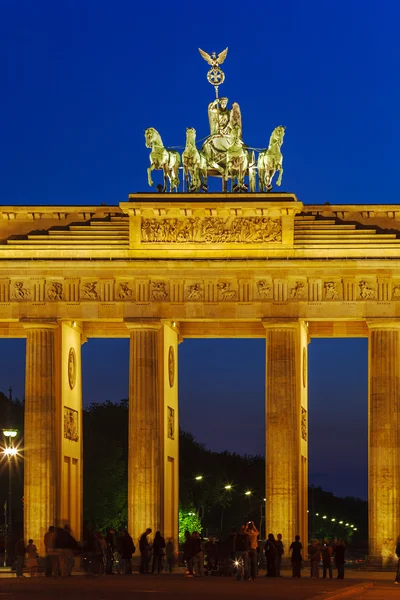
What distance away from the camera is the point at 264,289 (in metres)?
78.4

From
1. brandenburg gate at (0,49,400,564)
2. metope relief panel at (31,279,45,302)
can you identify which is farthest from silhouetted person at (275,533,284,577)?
metope relief panel at (31,279,45,302)

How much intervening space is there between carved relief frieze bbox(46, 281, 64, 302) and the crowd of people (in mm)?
12212

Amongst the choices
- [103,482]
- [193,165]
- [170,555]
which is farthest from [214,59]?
[103,482]

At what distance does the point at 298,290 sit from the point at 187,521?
7433cm

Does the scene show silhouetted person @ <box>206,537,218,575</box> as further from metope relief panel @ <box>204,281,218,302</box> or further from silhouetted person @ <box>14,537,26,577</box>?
metope relief panel @ <box>204,281,218,302</box>

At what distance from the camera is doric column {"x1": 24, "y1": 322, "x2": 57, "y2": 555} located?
77.1 m

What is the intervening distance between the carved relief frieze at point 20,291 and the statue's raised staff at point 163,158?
8295mm

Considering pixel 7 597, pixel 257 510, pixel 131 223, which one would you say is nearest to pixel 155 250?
pixel 131 223

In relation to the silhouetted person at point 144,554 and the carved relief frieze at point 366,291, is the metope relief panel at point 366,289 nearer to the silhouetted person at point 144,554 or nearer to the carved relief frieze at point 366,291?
the carved relief frieze at point 366,291

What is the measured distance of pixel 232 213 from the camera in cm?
7881

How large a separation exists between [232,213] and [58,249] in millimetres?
8625

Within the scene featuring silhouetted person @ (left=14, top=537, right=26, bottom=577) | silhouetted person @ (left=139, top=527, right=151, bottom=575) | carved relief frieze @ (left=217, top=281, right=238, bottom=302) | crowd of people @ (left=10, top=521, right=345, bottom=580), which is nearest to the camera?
crowd of people @ (left=10, top=521, right=345, bottom=580)

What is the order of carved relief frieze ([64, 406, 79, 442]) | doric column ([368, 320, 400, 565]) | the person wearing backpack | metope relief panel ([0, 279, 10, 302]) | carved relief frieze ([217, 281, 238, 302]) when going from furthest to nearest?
carved relief frieze ([64, 406, 79, 442]), metope relief panel ([0, 279, 10, 302]), carved relief frieze ([217, 281, 238, 302]), doric column ([368, 320, 400, 565]), the person wearing backpack

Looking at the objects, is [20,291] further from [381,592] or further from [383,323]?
[381,592]
